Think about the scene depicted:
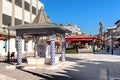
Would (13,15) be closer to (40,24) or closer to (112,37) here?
(40,24)

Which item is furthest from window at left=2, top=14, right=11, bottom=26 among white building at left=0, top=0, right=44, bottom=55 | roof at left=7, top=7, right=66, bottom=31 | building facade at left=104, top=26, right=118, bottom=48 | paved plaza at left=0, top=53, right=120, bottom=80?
building facade at left=104, top=26, right=118, bottom=48

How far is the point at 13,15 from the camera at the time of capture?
47938 mm

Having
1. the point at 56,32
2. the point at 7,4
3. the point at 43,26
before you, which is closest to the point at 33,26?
the point at 43,26

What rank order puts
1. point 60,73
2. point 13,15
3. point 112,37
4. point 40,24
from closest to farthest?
point 60,73
point 40,24
point 13,15
point 112,37

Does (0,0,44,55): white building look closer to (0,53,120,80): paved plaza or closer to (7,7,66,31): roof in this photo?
(7,7,66,31): roof

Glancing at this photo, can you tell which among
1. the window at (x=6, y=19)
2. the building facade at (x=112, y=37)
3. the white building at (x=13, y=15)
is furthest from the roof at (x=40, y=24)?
the building facade at (x=112, y=37)

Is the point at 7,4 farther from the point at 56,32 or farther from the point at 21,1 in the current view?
the point at 56,32

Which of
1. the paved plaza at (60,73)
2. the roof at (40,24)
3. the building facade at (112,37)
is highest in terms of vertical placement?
the building facade at (112,37)

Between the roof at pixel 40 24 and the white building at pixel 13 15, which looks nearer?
the roof at pixel 40 24

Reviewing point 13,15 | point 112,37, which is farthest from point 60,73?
point 112,37

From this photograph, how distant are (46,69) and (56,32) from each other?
14.1ft

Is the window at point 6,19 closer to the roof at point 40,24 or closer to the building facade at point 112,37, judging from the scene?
the roof at point 40,24

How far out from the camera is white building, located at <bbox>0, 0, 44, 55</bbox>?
43.4m

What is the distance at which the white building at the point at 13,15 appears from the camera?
43438 millimetres
